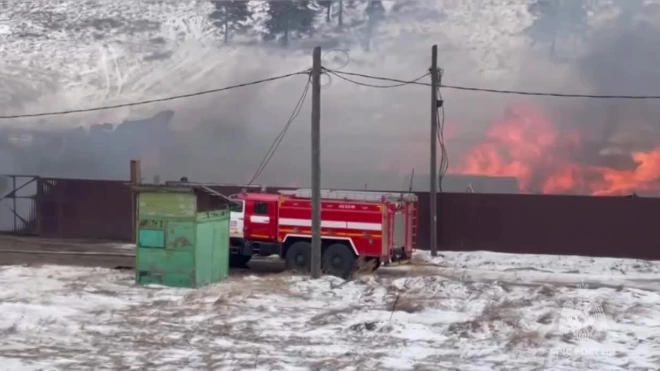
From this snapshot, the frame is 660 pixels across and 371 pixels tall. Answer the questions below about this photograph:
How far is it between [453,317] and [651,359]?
391cm

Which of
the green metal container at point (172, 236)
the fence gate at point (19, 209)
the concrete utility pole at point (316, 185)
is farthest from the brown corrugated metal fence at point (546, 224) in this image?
the green metal container at point (172, 236)

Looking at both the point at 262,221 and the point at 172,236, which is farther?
the point at 262,221

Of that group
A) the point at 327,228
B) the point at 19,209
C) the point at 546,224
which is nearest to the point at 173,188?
the point at 327,228

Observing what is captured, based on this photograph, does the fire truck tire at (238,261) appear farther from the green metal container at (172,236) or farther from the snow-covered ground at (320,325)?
the green metal container at (172,236)

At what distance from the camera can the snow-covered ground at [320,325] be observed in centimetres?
1133

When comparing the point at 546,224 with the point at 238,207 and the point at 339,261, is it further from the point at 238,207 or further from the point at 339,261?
the point at 238,207

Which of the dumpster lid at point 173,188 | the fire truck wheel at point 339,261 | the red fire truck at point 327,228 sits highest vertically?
the dumpster lid at point 173,188

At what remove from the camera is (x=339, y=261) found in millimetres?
21875

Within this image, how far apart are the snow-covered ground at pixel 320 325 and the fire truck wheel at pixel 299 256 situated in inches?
74.7

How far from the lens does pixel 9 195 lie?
3919cm

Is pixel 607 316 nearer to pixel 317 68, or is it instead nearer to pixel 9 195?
pixel 317 68

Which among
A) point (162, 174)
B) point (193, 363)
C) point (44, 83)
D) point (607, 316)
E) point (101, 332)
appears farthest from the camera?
point (44, 83)

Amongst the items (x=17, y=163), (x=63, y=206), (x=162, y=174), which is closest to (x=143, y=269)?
(x=63, y=206)

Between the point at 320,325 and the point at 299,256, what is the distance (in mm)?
7860
